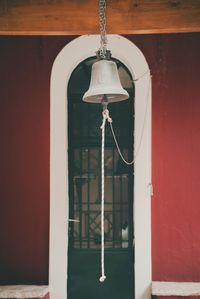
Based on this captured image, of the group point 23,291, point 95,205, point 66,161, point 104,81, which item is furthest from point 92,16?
point 23,291

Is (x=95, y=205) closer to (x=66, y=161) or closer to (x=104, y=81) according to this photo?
(x=66, y=161)

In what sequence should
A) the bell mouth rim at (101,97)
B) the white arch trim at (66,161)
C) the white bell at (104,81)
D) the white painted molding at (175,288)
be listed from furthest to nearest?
the white arch trim at (66,161)
the white painted molding at (175,288)
the bell mouth rim at (101,97)
the white bell at (104,81)

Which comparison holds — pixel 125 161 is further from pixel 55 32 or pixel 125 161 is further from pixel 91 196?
pixel 55 32

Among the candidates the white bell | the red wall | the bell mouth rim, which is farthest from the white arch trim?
the white bell

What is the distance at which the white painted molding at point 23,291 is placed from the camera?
15.0ft

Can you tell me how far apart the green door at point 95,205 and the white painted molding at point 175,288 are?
0.47 metres

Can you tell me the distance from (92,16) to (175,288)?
2978 millimetres

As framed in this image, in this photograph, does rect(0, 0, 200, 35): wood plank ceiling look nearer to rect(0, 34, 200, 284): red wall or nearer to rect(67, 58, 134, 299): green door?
rect(0, 34, 200, 284): red wall

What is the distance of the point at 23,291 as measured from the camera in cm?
466

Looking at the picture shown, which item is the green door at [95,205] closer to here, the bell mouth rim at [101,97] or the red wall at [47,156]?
the red wall at [47,156]

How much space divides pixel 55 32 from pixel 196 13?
124cm

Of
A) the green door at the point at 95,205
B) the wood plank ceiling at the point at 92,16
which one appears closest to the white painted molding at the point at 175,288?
the green door at the point at 95,205

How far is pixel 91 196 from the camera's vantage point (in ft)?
17.1

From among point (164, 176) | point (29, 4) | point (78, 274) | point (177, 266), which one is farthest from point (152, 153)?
point (29, 4)
